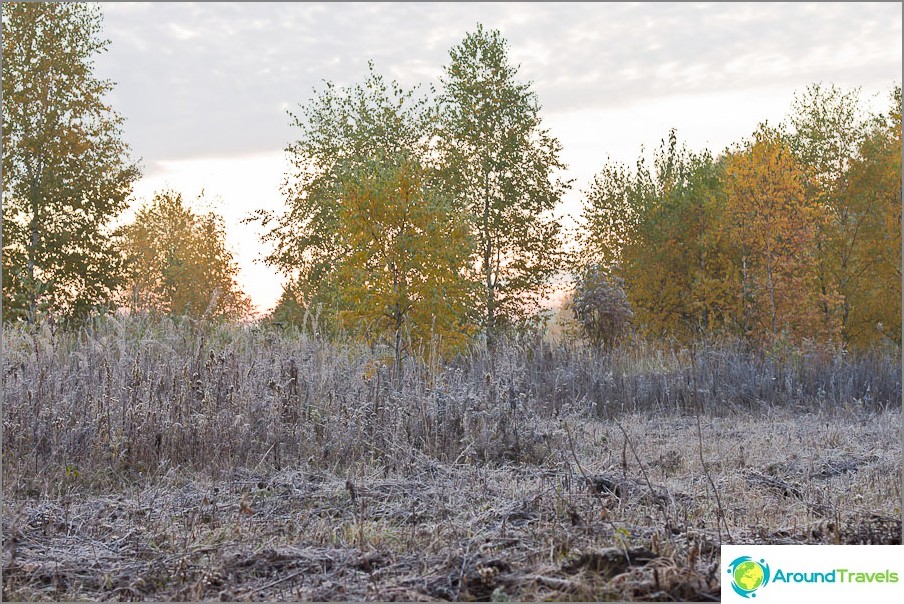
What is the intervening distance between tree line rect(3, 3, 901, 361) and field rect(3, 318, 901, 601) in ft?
31.2

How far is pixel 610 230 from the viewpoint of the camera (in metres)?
25.0

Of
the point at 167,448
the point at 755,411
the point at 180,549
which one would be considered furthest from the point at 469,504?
the point at 755,411

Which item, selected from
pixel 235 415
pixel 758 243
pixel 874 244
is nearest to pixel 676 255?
pixel 758 243

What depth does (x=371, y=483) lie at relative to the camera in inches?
207

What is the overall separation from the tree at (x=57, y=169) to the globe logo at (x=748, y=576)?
20346mm

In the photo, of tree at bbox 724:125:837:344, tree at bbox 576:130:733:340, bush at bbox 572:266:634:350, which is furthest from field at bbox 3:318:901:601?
tree at bbox 576:130:733:340

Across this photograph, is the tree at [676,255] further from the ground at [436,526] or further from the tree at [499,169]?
the ground at [436,526]

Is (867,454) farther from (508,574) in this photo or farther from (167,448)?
(167,448)

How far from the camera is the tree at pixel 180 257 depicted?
31441mm

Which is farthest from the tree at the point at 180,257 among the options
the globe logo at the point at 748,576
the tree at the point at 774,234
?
the globe logo at the point at 748,576

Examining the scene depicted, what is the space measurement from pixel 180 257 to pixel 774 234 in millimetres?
23423

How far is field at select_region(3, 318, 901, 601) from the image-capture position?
3.56 meters

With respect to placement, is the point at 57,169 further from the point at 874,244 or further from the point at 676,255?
the point at 874,244

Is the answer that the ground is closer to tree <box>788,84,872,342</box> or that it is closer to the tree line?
the tree line
